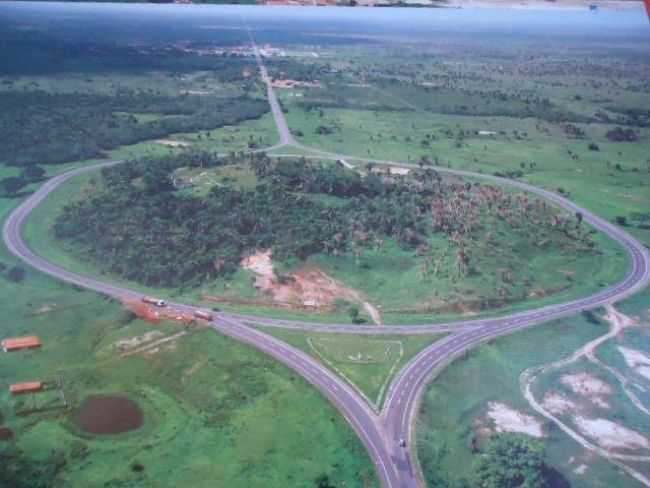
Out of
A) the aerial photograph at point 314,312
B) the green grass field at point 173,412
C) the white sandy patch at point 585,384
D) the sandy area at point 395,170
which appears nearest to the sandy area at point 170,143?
the aerial photograph at point 314,312

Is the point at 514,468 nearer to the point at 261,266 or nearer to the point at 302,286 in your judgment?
the point at 302,286

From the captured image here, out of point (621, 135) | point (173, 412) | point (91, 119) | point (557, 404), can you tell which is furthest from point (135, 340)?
point (621, 135)

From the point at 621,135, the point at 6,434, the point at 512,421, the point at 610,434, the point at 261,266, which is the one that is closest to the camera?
the point at 6,434

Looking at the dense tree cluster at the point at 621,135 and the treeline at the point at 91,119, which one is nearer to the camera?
the treeline at the point at 91,119

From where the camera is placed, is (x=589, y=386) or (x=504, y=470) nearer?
(x=504, y=470)

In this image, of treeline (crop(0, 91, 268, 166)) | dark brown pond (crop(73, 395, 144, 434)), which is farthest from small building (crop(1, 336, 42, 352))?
treeline (crop(0, 91, 268, 166))

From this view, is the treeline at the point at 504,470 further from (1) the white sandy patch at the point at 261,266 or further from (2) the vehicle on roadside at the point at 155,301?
(2) the vehicle on roadside at the point at 155,301
